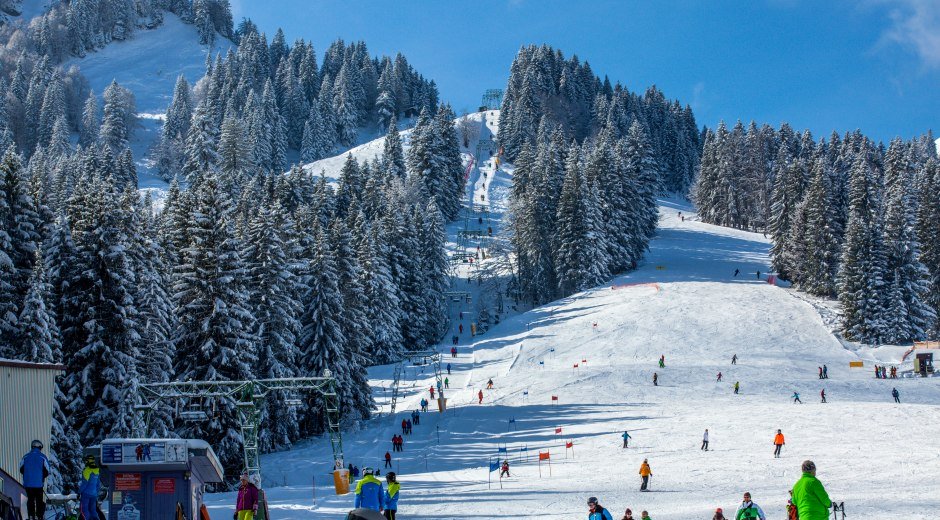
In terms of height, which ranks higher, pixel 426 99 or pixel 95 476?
pixel 426 99

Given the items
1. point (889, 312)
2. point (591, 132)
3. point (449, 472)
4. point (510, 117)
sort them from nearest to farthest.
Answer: point (449, 472), point (889, 312), point (510, 117), point (591, 132)

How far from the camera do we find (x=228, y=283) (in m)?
39.8

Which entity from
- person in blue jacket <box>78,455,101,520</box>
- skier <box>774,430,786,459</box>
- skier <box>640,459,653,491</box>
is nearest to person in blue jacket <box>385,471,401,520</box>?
person in blue jacket <box>78,455,101,520</box>

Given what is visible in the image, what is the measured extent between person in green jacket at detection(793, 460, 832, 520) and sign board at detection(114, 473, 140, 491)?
1030 centimetres

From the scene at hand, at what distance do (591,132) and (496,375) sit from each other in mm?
100560

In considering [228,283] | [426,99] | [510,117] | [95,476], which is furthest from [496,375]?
[426,99]

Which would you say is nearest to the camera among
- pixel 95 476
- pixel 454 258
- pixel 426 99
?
pixel 95 476

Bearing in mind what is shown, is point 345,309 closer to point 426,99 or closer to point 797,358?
point 797,358

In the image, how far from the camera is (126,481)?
46.7 feet

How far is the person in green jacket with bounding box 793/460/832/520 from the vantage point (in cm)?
984

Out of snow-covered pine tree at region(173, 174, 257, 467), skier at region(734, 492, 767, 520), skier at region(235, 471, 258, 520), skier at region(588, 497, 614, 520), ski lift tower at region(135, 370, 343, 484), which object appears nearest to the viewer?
skier at region(588, 497, 614, 520)

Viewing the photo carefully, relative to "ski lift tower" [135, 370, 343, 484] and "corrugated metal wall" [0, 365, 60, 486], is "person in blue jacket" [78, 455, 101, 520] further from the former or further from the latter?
"ski lift tower" [135, 370, 343, 484]

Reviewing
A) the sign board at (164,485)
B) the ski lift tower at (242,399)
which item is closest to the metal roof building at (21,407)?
the sign board at (164,485)

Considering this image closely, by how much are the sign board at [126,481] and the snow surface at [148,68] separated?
13131 cm
